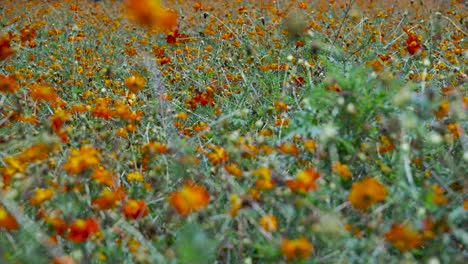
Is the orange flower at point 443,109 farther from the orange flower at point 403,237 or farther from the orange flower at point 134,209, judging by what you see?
the orange flower at point 134,209

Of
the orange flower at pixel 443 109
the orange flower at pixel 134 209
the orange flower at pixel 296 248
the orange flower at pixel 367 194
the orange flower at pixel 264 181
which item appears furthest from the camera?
the orange flower at pixel 443 109

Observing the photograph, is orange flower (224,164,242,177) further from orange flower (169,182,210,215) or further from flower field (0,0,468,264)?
orange flower (169,182,210,215)

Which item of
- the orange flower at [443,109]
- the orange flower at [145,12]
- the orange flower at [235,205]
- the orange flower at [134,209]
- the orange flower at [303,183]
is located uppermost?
the orange flower at [145,12]

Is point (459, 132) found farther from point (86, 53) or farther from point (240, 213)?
point (86, 53)

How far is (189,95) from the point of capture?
2779 mm

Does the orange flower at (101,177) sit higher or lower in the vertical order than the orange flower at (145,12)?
lower

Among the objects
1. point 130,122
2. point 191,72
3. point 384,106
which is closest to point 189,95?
point 191,72

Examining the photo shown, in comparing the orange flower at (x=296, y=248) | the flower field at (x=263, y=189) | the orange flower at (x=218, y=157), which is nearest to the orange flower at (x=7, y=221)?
the flower field at (x=263, y=189)

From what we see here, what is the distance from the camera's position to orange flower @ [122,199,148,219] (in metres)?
1.50

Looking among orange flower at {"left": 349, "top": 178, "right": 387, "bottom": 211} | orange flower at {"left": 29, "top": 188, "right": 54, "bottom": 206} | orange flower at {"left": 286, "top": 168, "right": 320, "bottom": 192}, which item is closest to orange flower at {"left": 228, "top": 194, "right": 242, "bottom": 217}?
orange flower at {"left": 286, "top": 168, "right": 320, "bottom": 192}

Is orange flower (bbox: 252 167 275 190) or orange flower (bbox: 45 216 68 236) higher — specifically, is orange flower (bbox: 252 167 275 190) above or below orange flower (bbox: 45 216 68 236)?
above

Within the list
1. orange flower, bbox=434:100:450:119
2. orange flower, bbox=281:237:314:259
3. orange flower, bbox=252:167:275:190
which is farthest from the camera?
orange flower, bbox=434:100:450:119

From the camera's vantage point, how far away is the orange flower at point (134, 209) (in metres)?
1.50

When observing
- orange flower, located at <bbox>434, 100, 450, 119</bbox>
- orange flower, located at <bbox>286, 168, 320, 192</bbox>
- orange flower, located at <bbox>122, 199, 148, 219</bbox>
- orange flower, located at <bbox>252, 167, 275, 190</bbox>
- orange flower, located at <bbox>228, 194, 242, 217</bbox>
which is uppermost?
orange flower, located at <bbox>434, 100, 450, 119</bbox>
